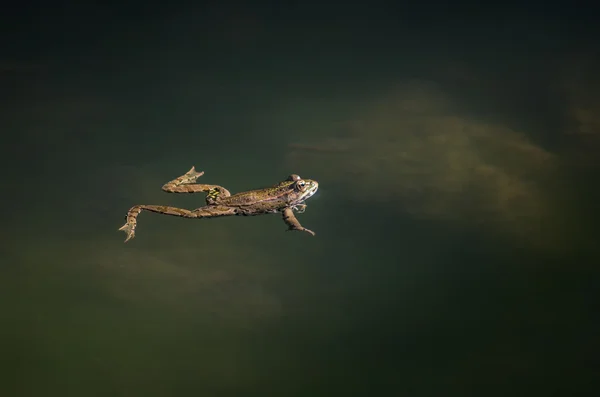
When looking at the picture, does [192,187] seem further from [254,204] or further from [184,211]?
[254,204]

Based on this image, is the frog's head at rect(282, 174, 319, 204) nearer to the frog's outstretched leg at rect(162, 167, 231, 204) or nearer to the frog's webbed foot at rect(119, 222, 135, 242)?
the frog's outstretched leg at rect(162, 167, 231, 204)

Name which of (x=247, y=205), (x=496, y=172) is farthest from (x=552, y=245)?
(x=247, y=205)

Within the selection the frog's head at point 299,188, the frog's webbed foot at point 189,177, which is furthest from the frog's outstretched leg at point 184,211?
the frog's head at point 299,188

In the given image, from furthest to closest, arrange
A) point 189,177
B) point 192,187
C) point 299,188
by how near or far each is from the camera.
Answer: point 189,177, point 192,187, point 299,188

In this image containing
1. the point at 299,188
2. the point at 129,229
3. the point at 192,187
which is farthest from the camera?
the point at 192,187

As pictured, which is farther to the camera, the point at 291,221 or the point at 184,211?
the point at 184,211

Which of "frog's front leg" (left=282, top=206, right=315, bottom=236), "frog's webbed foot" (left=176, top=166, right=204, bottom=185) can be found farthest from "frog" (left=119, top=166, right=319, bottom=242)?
"frog's webbed foot" (left=176, top=166, right=204, bottom=185)

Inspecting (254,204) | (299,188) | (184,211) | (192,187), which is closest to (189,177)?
(192,187)
